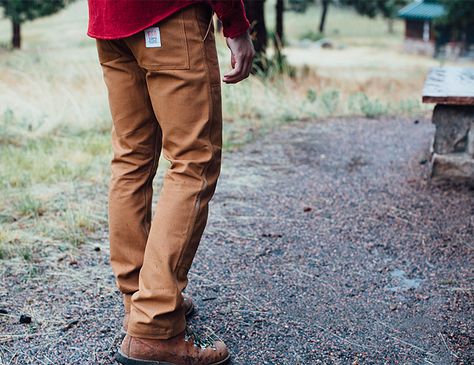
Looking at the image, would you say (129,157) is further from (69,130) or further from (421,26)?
(421,26)

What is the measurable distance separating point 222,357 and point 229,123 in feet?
15.2

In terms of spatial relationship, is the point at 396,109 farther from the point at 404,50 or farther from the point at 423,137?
the point at 404,50

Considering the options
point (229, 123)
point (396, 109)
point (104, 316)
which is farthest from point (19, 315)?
point (396, 109)

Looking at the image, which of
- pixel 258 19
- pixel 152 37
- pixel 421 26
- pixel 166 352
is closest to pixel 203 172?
pixel 152 37

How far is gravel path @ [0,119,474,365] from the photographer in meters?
2.41

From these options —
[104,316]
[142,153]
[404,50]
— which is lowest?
[404,50]

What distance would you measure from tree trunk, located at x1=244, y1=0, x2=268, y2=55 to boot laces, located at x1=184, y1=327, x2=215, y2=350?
21.2 feet

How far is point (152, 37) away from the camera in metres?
1.96

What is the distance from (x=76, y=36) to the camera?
31125 millimetres

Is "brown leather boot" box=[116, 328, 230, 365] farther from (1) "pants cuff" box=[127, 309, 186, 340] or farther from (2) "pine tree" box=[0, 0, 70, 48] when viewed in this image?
(2) "pine tree" box=[0, 0, 70, 48]

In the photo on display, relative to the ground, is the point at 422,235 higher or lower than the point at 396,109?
higher

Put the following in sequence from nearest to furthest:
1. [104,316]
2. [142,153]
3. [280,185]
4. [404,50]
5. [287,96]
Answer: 1. [142,153]
2. [104,316]
3. [280,185]
4. [287,96]
5. [404,50]

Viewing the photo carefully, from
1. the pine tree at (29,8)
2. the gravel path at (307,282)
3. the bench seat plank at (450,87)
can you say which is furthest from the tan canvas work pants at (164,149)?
the pine tree at (29,8)

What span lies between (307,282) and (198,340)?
0.76 metres
